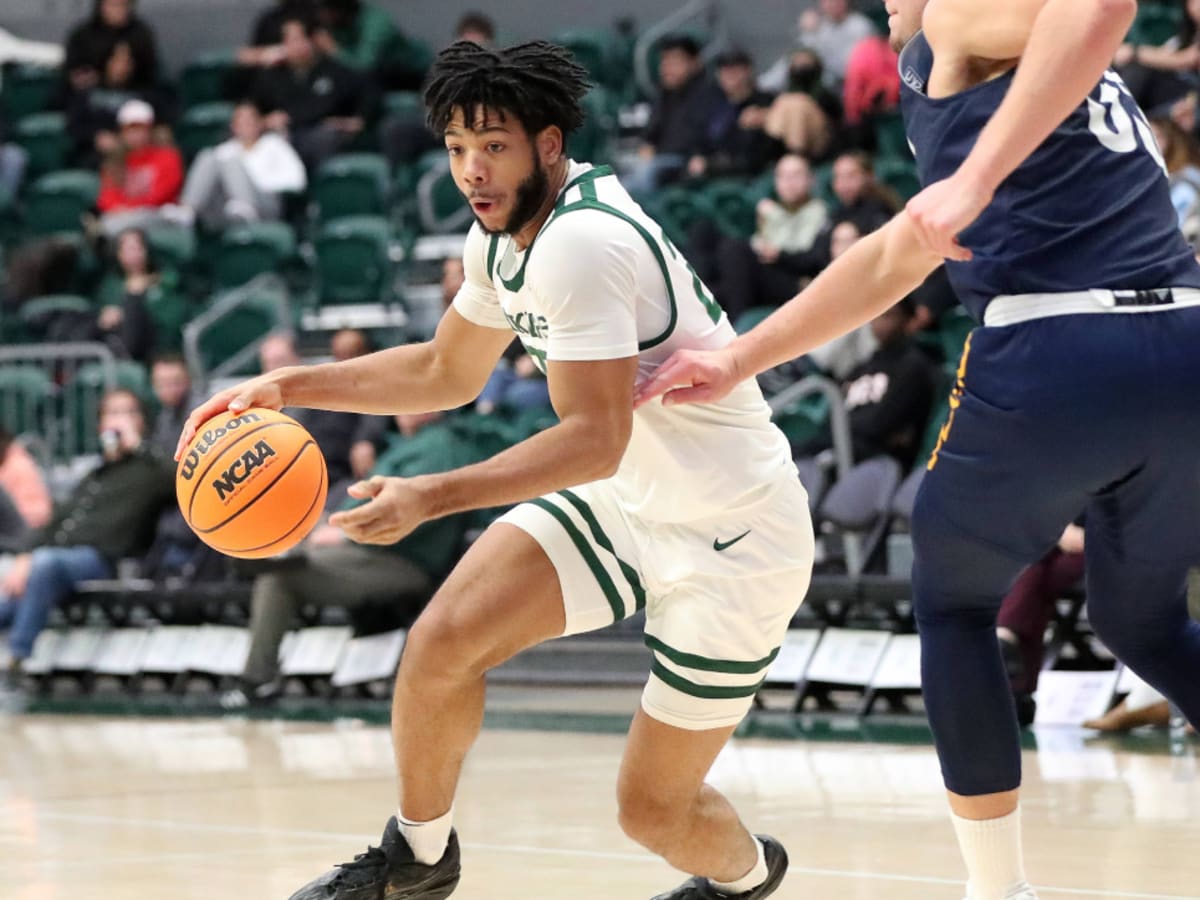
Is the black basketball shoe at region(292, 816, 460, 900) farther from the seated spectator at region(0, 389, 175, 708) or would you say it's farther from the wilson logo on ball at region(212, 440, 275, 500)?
the seated spectator at region(0, 389, 175, 708)

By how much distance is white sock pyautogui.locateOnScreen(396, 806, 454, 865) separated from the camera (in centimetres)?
376

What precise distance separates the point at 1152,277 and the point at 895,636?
5.37 meters

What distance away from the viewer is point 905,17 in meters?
3.42

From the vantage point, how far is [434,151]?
14.2 m

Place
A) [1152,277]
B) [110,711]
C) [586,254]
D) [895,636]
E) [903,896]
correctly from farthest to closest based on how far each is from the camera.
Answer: [110,711] → [895,636] → [903,896] → [586,254] → [1152,277]

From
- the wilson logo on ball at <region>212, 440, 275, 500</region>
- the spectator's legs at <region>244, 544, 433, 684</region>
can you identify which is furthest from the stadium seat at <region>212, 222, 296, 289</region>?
the wilson logo on ball at <region>212, 440, 275, 500</region>

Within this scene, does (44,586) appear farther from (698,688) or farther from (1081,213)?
(1081,213)

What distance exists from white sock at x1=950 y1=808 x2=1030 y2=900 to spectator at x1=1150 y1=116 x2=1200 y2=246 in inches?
209

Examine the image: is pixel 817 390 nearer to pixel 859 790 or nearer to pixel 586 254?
pixel 859 790

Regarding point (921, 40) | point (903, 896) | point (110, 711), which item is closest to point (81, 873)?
point (903, 896)

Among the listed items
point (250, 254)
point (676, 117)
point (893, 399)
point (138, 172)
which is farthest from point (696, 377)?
point (138, 172)

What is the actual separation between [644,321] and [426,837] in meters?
1.08

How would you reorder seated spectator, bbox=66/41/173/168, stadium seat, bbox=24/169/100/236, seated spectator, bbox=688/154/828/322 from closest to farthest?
seated spectator, bbox=688/154/828/322 < stadium seat, bbox=24/169/100/236 < seated spectator, bbox=66/41/173/168

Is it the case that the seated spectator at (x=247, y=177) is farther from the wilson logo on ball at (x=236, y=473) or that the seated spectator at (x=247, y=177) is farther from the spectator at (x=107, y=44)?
the wilson logo on ball at (x=236, y=473)
